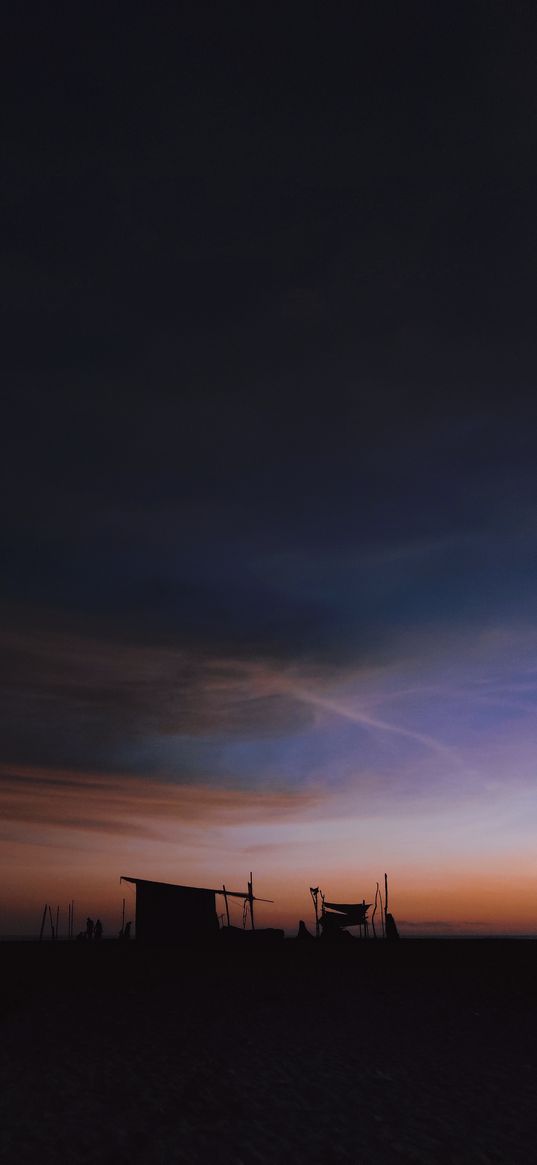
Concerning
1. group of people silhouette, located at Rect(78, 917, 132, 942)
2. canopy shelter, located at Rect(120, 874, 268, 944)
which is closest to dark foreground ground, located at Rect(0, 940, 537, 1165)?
canopy shelter, located at Rect(120, 874, 268, 944)

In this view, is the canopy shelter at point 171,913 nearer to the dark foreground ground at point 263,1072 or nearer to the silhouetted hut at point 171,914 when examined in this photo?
the silhouetted hut at point 171,914

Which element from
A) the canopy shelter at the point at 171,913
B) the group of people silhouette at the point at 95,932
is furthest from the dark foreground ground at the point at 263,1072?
the group of people silhouette at the point at 95,932

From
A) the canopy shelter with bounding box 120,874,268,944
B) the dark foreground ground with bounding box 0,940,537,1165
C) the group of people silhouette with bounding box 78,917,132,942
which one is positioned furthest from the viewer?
the group of people silhouette with bounding box 78,917,132,942

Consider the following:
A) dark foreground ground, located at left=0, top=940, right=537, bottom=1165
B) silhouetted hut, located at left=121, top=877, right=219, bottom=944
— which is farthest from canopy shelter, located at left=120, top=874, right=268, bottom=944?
dark foreground ground, located at left=0, top=940, right=537, bottom=1165

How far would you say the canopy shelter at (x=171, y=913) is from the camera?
50.0 m

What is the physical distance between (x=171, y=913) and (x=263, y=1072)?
36288 millimetres

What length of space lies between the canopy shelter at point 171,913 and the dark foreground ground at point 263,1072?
17.9m

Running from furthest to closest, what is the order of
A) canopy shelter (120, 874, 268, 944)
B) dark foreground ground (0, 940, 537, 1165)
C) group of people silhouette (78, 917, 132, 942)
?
1. group of people silhouette (78, 917, 132, 942)
2. canopy shelter (120, 874, 268, 944)
3. dark foreground ground (0, 940, 537, 1165)

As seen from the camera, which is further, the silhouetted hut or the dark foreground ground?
the silhouetted hut

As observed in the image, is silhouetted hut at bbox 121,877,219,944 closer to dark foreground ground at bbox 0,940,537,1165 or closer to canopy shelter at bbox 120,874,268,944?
canopy shelter at bbox 120,874,268,944

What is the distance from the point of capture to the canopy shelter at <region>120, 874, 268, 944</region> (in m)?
50.0

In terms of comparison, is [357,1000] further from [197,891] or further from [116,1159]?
[197,891]

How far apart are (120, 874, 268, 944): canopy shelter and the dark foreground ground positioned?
705 inches

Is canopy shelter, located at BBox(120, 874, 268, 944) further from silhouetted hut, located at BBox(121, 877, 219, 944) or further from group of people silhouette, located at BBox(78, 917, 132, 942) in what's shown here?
group of people silhouette, located at BBox(78, 917, 132, 942)
